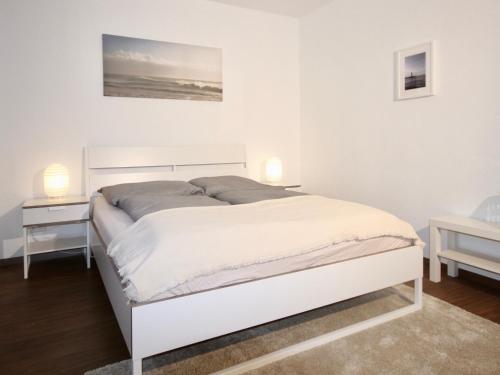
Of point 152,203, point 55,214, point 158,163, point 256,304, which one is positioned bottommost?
point 256,304

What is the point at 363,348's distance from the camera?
1835mm

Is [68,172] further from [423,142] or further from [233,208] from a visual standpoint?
[423,142]

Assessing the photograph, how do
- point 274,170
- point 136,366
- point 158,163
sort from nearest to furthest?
point 136,366, point 158,163, point 274,170

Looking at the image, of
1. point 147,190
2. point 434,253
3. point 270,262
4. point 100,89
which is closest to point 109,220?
point 147,190

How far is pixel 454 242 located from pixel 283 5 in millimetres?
3009

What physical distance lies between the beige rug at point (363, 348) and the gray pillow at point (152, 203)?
2.76ft

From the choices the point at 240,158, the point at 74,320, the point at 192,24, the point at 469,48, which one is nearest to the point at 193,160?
the point at 240,158

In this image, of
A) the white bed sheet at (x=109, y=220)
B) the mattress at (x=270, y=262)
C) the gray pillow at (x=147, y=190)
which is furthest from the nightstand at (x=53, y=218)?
the mattress at (x=270, y=262)

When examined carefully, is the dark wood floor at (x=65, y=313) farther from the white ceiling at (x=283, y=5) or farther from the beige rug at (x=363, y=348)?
the white ceiling at (x=283, y=5)

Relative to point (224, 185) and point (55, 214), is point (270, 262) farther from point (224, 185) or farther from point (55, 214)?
point (55, 214)

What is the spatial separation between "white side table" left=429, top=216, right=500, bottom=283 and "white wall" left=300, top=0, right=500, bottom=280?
18 cm

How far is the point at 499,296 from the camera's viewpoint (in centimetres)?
247

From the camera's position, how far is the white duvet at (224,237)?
1526 mm

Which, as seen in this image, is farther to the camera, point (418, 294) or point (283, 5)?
point (283, 5)
